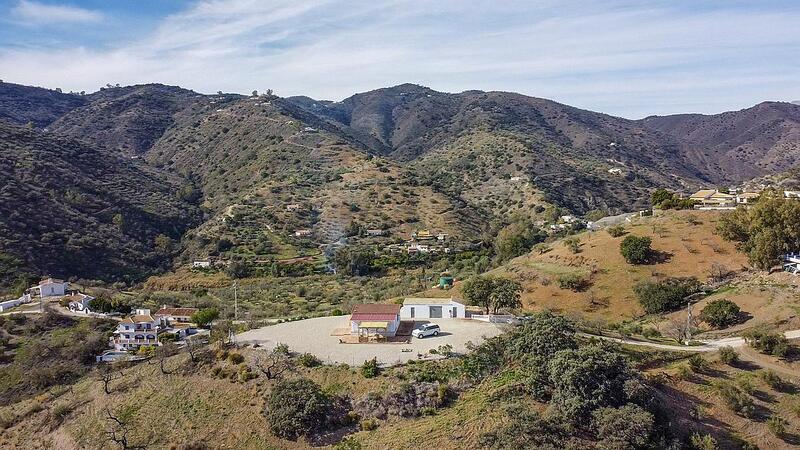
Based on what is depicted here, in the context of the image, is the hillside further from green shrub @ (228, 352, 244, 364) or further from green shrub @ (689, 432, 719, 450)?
green shrub @ (689, 432, 719, 450)

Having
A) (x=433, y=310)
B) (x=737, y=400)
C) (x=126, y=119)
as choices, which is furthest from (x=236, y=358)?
(x=126, y=119)

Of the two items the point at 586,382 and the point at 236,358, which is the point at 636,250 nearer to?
the point at 586,382

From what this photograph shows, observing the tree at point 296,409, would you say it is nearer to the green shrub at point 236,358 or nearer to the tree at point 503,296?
the green shrub at point 236,358

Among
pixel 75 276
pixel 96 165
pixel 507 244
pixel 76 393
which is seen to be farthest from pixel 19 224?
pixel 507 244

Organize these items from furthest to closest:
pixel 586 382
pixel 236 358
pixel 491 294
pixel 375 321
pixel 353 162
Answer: pixel 353 162 → pixel 491 294 → pixel 375 321 → pixel 236 358 → pixel 586 382

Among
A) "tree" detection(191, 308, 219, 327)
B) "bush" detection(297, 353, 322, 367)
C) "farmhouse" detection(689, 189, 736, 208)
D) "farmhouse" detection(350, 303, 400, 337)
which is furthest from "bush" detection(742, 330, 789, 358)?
"tree" detection(191, 308, 219, 327)
